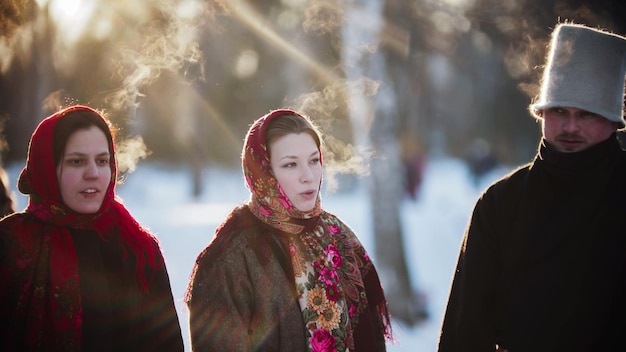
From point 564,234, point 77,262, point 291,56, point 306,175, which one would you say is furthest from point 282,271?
point 291,56

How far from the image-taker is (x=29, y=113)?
683 cm

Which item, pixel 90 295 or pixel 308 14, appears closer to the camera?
pixel 90 295

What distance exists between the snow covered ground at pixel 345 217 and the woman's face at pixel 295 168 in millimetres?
831

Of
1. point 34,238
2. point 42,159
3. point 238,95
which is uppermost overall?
point 238,95

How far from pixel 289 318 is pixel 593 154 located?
1.65m

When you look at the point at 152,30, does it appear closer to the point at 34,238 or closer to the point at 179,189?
the point at 34,238

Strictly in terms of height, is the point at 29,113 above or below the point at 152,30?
above

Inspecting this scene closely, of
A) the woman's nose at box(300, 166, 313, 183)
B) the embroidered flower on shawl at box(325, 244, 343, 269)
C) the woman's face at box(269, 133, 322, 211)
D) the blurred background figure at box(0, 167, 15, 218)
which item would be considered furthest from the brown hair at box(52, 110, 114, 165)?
the blurred background figure at box(0, 167, 15, 218)

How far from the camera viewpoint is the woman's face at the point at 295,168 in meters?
2.72

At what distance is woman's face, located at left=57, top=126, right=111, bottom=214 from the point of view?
240cm

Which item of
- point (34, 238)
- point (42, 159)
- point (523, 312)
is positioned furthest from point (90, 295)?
point (523, 312)

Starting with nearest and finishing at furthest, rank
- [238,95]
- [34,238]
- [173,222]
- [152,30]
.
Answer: [34,238], [152,30], [238,95], [173,222]

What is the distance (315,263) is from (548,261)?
1146 millimetres

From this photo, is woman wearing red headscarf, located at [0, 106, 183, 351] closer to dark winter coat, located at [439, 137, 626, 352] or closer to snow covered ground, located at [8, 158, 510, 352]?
snow covered ground, located at [8, 158, 510, 352]
